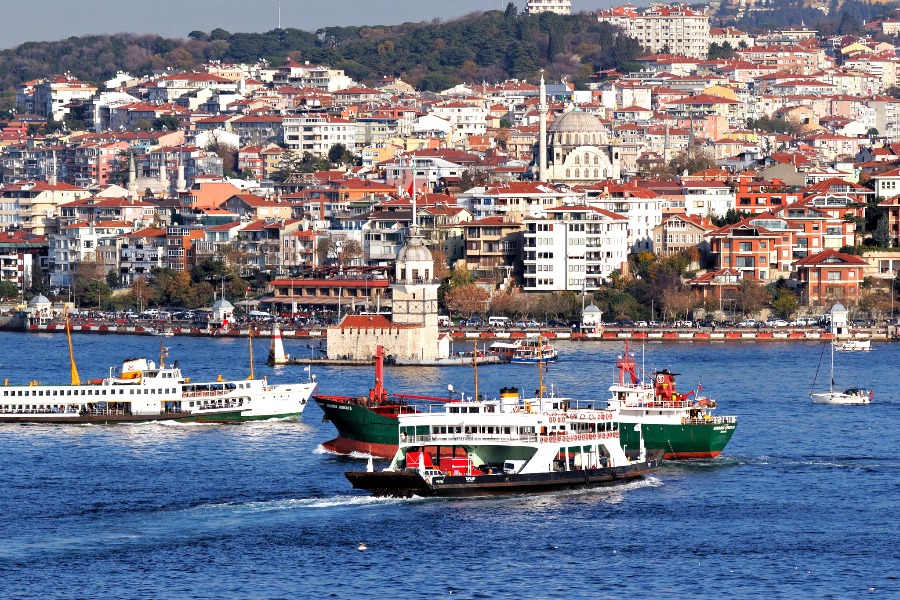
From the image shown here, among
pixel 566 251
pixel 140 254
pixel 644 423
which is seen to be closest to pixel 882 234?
pixel 566 251

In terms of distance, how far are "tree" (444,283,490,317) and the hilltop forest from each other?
53659mm

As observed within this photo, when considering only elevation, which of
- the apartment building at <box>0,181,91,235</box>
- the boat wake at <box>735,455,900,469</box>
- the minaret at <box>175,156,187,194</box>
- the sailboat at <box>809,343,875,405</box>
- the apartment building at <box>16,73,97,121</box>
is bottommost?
the boat wake at <box>735,455,900,469</box>

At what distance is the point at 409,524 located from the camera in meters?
29.1

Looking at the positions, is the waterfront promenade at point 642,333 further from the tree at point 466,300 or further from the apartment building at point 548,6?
the apartment building at point 548,6

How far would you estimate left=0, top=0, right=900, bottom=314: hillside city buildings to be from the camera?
66.7 m

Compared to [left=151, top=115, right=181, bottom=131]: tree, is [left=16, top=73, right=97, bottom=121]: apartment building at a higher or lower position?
higher

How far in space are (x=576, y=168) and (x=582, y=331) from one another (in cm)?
1935

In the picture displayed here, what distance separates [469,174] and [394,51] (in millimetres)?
46840

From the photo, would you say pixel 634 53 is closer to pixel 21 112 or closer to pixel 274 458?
pixel 21 112

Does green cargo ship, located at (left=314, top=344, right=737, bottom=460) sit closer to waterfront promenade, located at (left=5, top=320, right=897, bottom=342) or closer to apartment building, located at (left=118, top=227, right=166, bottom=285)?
waterfront promenade, located at (left=5, top=320, right=897, bottom=342)

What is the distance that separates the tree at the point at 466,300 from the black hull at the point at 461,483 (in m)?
32.1

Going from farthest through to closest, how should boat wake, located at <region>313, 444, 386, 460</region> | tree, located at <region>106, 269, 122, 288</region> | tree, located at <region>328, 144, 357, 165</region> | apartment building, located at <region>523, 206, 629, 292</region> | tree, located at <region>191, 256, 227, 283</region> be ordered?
tree, located at <region>328, 144, 357, 165</region> → tree, located at <region>106, 269, 122, 288</region> → tree, located at <region>191, 256, 227, 283</region> → apartment building, located at <region>523, 206, 629, 292</region> → boat wake, located at <region>313, 444, 386, 460</region>

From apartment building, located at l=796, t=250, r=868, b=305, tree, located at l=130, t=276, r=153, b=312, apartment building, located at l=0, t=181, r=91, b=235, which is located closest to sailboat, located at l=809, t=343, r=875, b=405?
apartment building, located at l=796, t=250, r=868, b=305

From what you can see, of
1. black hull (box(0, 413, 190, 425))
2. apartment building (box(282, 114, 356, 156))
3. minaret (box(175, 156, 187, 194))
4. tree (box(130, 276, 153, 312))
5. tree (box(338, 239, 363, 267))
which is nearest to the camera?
black hull (box(0, 413, 190, 425))
